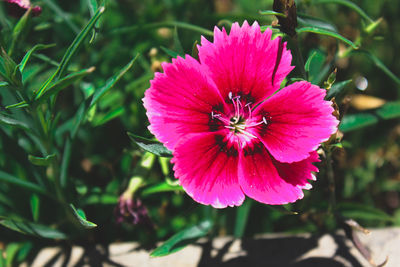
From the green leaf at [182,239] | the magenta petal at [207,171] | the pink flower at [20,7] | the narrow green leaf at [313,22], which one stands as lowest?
the green leaf at [182,239]

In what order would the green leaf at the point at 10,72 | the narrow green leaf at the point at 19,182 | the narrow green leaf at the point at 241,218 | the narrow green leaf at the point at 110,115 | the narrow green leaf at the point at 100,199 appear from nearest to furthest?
the green leaf at the point at 10,72, the narrow green leaf at the point at 19,182, the narrow green leaf at the point at 110,115, the narrow green leaf at the point at 100,199, the narrow green leaf at the point at 241,218

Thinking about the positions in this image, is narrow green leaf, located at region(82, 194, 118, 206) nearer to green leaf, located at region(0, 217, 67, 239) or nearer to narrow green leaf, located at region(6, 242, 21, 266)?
green leaf, located at region(0, 217, 67, 239)

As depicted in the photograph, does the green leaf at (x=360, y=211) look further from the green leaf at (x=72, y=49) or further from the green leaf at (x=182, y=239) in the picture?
the green leaf at (x=72, y=49)

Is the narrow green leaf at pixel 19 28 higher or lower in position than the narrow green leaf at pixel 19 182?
higher

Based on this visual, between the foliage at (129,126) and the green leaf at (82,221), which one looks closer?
the green leaf at (82,221)

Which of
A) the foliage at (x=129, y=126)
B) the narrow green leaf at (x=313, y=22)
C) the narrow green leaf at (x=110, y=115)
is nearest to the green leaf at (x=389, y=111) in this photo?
the foliage at (x=129, y=126)

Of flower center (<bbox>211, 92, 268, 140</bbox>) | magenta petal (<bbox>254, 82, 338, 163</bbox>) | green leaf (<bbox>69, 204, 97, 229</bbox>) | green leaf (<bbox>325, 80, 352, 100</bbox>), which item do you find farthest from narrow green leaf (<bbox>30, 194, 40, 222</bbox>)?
green leaf (<bbox>325, 80, 352, 100</bbox>)

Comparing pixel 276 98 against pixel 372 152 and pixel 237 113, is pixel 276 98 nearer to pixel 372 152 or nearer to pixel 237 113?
pixel 237 113
